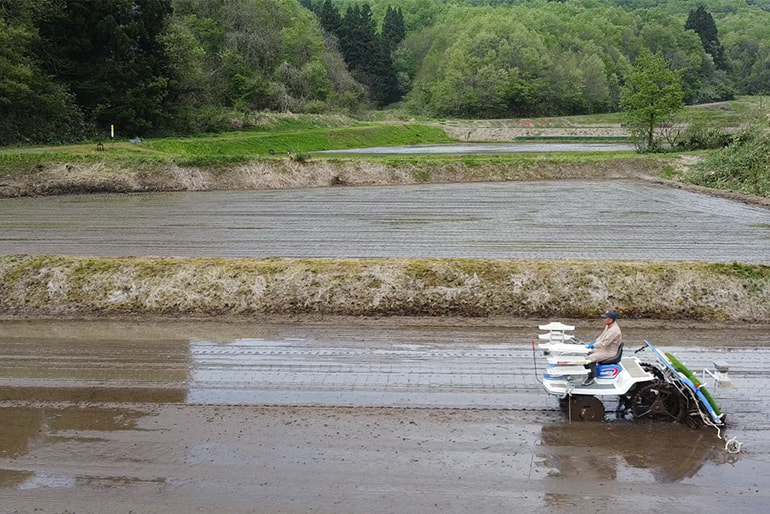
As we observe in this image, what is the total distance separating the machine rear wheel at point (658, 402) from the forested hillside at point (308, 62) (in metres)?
39.1

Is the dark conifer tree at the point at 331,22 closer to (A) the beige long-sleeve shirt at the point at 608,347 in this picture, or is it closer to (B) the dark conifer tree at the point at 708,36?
(B) the dark conifer tree at the point at 708,36

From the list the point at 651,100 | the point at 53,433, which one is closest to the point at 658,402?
the point at 53,433

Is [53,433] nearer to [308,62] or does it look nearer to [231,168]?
[231,168]

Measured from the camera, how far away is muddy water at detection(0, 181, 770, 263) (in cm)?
2080

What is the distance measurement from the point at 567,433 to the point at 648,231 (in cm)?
1565

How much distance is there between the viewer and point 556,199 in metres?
32.4

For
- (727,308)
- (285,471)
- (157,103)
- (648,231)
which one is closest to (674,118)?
(648,231)

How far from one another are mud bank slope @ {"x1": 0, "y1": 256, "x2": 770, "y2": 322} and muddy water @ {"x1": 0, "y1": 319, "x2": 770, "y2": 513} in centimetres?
107

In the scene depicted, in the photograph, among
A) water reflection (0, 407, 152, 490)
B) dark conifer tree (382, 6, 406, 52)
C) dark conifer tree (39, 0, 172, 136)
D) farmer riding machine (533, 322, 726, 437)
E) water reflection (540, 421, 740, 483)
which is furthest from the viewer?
dark conifer tree (382, 6, 406, 52)

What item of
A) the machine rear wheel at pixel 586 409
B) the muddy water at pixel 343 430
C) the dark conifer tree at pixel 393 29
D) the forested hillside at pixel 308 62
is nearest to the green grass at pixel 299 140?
the forested hillside at pixel 308 62

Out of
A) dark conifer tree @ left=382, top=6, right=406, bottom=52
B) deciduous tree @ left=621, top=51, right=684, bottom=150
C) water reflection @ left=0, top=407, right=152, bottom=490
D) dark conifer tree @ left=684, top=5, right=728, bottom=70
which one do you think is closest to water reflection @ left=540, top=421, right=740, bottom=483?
water reflection @ left=0, top=407, right=152, bottom=490

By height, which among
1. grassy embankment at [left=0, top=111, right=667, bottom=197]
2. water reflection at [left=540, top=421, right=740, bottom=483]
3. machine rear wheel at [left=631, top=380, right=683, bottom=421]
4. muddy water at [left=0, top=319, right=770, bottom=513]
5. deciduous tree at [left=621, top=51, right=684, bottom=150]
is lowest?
water reflection at [left=540, top=421, right=740, bottom=483]

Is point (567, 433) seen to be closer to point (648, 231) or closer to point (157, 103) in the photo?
point (648, 231)

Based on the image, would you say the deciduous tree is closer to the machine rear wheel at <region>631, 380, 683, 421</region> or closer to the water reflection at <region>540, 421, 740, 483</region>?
the machine rear wheel at <region>631, 380, 683, 421</region>
